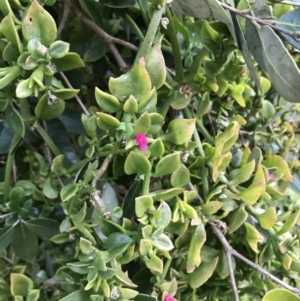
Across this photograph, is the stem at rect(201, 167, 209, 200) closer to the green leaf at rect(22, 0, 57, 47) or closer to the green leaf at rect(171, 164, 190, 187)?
the green leaf at rect(171, 164, 190, 187)

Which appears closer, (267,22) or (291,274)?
(267,22)

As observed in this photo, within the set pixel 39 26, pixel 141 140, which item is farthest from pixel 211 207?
pixel 39 26

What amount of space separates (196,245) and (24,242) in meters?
0.21

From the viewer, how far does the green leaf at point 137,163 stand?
36 centimetres

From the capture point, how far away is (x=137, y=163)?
0.36 m

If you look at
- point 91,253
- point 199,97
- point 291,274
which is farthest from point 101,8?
point 291,274

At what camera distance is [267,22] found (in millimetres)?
386

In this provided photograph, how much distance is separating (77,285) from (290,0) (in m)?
0.36

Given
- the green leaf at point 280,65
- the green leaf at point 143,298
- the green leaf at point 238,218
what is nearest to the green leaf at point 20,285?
the green leaf at point 143,298

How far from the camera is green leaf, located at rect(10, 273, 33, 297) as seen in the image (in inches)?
19.0

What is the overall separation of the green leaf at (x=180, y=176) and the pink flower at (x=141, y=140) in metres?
0.07

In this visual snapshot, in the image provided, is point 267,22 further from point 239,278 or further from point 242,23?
point 239,278

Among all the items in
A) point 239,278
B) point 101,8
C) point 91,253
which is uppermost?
point 101,8

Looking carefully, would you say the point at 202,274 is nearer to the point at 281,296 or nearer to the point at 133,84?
the point at 281,296
